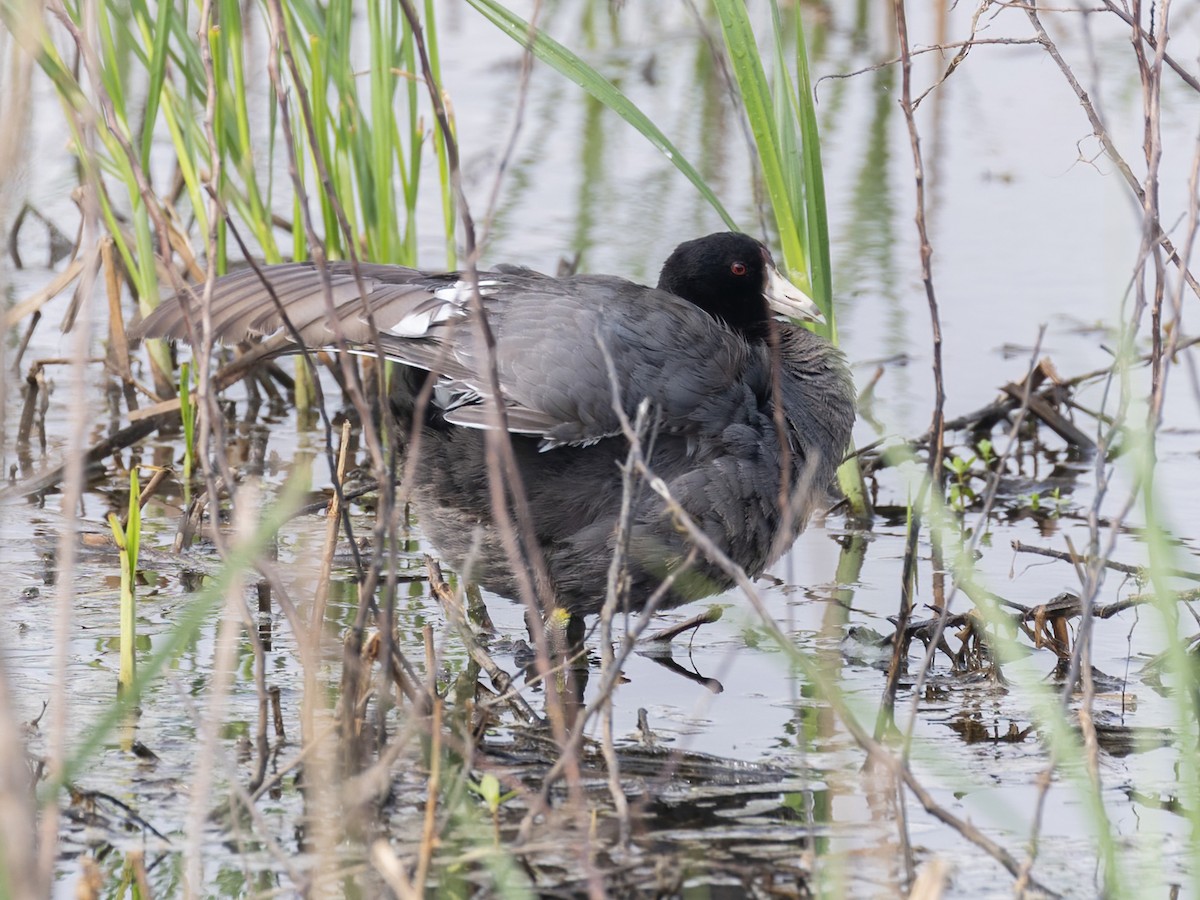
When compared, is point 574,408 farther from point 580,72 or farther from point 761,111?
point 761,111

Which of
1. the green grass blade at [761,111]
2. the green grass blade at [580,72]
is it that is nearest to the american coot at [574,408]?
the green grass blade at [580,72]

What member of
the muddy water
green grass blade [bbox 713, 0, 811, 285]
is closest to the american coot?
the muddy water

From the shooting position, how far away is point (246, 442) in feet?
18.4

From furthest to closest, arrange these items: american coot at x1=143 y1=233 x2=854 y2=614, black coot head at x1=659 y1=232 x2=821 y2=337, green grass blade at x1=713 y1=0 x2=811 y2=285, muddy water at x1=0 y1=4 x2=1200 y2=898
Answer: black coot head at x1=659 y1=232 x2=821 y2=337 < green grass blade at x1=713 y1=0 x2=811 y2=285 < american coot at x1=143 y1=233 x2=854 y2=614 < muddy water at x1=0 y1=4 x2=1200 y2=898

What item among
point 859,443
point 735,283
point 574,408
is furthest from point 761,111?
point 859,443

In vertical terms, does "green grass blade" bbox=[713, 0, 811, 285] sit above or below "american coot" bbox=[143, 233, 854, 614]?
above

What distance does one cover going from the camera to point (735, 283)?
4543mm

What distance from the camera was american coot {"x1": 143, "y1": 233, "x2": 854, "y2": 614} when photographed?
3.70 metres

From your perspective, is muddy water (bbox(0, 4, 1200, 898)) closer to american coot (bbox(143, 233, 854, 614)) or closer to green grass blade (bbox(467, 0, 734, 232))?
american coot (bbox(143, 233, 854, 614))

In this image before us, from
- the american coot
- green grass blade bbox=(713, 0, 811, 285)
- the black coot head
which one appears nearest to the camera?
the american coot

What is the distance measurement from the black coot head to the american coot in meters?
0.37

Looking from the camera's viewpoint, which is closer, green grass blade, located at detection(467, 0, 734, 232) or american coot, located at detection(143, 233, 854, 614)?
american coot, located at detection(143, 233, 854, 614)

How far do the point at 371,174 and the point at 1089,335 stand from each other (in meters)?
2.84

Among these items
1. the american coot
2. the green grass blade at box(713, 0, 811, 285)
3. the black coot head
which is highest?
the green grass blade at box(713, 0, 811, 285)
